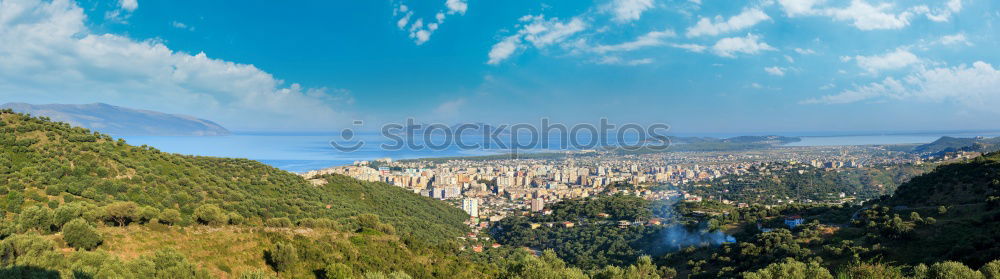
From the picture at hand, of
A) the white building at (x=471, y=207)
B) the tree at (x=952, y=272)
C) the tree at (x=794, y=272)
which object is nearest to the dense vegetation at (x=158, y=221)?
the tree at (x=794, y=272)

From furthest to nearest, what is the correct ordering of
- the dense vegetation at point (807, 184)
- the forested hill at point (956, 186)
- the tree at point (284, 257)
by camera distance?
1. the dense vegetation at point (807, 184)
2. the forested hill at point (956, 186)
3. the tree at point (284, 257)

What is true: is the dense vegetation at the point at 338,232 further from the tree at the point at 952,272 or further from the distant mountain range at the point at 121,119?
the distant mountain range at the point at 121,119

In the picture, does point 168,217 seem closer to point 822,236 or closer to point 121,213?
point 121,213

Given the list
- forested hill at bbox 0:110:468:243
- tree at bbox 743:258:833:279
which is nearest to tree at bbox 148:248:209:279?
forested hill at bbox 0:110:468:243

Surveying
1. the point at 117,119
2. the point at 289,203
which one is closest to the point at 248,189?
the point at 289,203

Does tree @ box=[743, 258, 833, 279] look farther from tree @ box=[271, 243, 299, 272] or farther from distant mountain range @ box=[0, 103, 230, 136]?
distant mountain range @ box=[0, 103, 230, 136]

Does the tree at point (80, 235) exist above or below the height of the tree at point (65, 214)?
below

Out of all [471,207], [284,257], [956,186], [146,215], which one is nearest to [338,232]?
[284,257]
